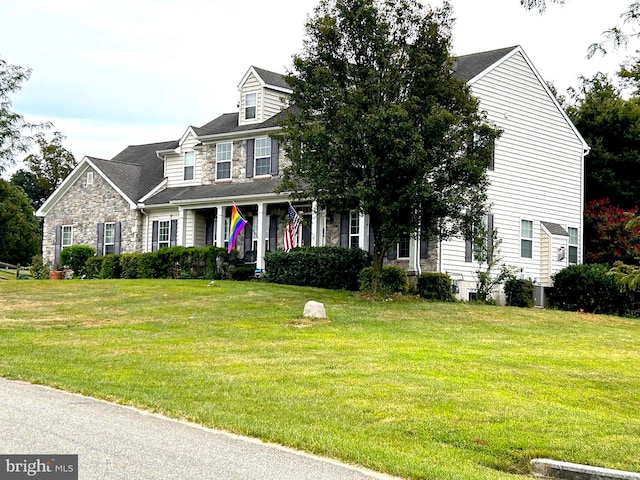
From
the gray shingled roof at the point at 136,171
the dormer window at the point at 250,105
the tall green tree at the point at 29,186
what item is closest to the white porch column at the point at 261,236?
the dormer window at the point at 250,105

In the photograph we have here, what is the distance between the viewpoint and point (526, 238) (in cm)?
2944

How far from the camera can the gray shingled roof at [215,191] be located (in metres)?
29.9

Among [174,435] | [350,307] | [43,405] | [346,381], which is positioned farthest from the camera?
[350,307]

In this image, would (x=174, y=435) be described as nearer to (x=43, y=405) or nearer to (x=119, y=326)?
(x=43, y=405)

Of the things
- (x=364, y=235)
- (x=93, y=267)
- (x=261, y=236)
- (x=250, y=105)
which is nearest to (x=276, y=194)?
(x=261, y=236)

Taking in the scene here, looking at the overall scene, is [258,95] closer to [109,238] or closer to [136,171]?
[136,171]

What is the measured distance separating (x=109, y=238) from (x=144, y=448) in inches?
1118

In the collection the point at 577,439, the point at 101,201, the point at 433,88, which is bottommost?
the point at 577,439

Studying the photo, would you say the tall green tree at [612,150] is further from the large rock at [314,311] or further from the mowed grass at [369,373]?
the large rock at [314,311]

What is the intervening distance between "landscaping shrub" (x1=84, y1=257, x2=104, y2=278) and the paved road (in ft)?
80.0

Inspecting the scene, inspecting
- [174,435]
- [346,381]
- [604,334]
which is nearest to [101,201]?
[604,334]

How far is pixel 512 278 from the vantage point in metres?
27.7

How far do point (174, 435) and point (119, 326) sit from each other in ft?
33.5

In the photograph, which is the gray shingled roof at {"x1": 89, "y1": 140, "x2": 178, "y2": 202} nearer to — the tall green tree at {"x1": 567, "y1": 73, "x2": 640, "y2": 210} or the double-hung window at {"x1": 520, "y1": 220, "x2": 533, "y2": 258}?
the double-hung window at {"x1": 520, "y1": 220, "x2": 533, "y2": 258}
